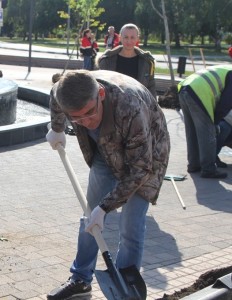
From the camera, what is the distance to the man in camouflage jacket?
3.44 meters

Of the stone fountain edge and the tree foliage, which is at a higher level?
the stone fountain edge

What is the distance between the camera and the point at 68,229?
5.92m

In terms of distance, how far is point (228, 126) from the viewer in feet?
29.5

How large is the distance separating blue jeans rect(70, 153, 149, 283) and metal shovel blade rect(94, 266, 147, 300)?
0.37ft

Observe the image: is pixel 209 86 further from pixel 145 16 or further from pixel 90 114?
pixel 145 16

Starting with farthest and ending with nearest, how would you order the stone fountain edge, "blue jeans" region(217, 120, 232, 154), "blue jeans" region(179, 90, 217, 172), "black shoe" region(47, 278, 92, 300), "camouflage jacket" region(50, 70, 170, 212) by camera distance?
1. the stone fountain edge
2. "blue jeans" region(217, 120, 232, 154)
3. "blue jeans" region(179, 90, 217, 172)
4. "black shoe" region(47, 278, 92, 300)
5. "camouflage jacket" region(50, 70, 170, 212)

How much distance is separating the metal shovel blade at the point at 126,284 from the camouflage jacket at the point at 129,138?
0.47m

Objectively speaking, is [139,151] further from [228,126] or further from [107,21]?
[107,21]

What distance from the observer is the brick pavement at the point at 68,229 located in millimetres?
4773

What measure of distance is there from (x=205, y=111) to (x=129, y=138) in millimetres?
4709

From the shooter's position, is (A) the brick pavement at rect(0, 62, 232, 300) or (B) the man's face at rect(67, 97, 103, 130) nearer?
(B) the man's face at rect(67, 97, 103, 130)

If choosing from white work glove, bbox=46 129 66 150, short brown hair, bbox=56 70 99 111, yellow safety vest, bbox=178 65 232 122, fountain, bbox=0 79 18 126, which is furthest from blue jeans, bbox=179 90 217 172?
short brown hair, bbox=56 70 99 111

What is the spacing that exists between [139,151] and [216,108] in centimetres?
484

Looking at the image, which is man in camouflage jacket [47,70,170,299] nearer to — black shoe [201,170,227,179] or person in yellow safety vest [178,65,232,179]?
person in yellow safety vest [178,65,232,179]
